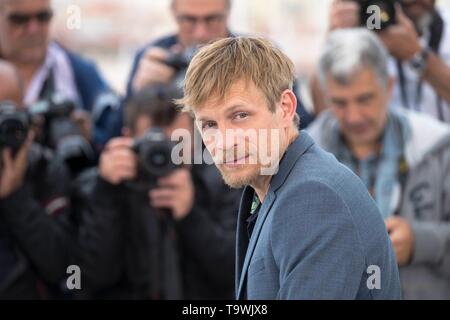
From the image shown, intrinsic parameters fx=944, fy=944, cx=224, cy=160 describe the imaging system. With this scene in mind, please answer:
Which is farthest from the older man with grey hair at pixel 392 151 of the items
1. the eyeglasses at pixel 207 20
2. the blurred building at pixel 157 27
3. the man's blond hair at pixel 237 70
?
the man's blond hair at pixel 237 70

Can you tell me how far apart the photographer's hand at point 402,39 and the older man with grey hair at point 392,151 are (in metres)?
0.16

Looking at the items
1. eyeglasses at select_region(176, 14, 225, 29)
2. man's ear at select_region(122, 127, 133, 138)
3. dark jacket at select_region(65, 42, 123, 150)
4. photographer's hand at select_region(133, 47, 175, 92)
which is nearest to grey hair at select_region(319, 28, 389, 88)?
eyeglasses at select_region(176, 14, 225, 29)

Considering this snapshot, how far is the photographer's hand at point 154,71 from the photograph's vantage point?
3.42 m

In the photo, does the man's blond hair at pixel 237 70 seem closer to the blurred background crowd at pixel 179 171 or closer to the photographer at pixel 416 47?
the blurred background crowd at pixel 179 171

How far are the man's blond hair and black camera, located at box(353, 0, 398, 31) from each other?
1.72 m

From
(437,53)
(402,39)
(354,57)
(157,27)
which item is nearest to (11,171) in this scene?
(354,57)

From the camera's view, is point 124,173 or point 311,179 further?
point 124,173

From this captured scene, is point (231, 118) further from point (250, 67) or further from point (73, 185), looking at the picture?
point (73, 185)

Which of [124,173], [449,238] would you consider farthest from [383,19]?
[124,173]

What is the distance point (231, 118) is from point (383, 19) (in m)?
1.84

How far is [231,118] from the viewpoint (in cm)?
167

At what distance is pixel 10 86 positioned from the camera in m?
3.21

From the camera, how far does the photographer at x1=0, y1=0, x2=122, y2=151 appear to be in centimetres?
347
